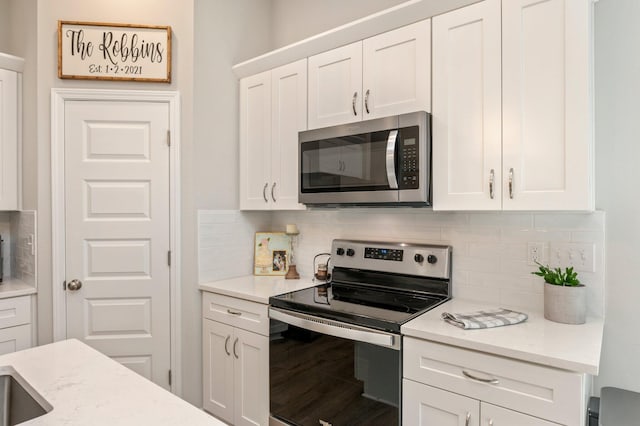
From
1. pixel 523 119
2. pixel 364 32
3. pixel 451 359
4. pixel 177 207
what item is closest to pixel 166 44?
pixel 177 207

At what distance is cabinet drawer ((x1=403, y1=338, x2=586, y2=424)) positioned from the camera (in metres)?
1.30

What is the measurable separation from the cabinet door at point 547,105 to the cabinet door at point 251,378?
1506mm

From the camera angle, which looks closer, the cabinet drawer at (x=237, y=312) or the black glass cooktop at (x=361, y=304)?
the black glass cooktop at (x=361, y=304)

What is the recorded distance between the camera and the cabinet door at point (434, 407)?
1496 millimetres

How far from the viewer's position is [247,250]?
2.92m

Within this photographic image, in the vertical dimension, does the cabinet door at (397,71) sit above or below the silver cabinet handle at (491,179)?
above

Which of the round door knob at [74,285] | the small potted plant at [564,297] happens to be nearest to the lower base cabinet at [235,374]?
the round door knob at [74,285]

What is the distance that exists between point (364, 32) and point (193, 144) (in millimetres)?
1285

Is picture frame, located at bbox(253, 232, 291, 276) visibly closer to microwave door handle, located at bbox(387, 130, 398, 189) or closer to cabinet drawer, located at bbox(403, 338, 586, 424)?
microwave door handle, located at bbox(387, 130, 398, 189)

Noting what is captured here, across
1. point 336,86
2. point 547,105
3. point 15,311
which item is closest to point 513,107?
point 547,105

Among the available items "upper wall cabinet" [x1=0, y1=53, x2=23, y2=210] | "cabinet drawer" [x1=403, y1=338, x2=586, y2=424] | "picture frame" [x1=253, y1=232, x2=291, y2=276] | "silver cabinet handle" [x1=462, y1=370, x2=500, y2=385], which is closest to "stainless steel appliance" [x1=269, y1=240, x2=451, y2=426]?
"cabinet drawer" [x1=403, y1=338, x2=586, y2=424]

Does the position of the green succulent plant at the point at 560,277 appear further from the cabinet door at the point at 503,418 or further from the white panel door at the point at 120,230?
the white panel door at the point at 120,230

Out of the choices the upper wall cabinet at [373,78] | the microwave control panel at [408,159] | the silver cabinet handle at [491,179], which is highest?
the upper wall cabinet at [373,78]

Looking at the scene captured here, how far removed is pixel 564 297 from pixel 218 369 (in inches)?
77.6
